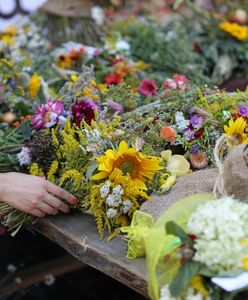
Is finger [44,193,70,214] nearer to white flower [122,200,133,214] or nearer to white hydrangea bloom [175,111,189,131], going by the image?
white flower [122,200,133,214]

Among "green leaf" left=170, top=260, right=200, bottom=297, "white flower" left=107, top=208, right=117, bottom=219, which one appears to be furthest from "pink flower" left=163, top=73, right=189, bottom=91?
"green leaf" left=170, top=260, right=200, bottom=297

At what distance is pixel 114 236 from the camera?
4.80 ft

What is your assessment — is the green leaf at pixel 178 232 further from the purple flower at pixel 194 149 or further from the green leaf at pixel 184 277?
the purple flower at pixel 194 149

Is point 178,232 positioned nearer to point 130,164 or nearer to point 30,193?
point 130,164

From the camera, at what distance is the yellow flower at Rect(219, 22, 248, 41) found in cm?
291

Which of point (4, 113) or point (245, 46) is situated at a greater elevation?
point (4, 113)

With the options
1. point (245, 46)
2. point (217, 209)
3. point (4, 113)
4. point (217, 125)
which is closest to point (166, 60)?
point (245, 46)

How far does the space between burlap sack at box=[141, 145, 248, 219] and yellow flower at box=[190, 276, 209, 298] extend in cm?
28

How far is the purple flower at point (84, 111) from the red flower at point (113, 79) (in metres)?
0.51

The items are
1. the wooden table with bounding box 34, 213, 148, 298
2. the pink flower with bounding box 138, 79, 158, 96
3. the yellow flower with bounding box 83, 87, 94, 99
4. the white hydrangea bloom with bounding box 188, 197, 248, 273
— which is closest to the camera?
the white hydrangea bloom with bounding box 188, 197, 248, 273

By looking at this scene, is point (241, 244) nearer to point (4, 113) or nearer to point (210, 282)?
point (210, 282)

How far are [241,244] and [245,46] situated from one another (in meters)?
2.04

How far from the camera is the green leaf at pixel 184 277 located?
1062 millimetres

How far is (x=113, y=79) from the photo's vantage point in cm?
237
